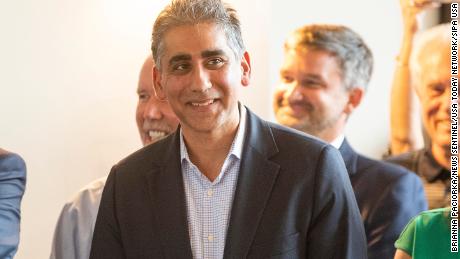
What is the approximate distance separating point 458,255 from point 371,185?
1.73 feet

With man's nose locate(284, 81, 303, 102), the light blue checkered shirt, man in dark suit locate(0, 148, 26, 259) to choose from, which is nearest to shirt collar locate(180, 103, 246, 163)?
the light blue checkered shirt

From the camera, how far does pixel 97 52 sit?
3004mm

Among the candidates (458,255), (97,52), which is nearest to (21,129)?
(97,52)

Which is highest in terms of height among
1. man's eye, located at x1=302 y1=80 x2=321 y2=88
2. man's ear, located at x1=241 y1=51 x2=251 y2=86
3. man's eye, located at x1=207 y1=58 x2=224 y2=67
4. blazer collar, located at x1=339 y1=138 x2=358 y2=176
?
man's eye, located at x1=207 y1=58 x2=224 y2=67

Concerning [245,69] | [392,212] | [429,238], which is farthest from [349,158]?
[429,238]

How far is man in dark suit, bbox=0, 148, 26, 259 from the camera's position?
2.01 m

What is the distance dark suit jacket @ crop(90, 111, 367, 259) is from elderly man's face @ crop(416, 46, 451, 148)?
1.56ft

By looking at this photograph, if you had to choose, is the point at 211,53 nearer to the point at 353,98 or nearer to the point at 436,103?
the point at 436,103

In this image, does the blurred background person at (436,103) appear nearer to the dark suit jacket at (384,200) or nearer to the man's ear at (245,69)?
the dark suit jacket at (384,200)

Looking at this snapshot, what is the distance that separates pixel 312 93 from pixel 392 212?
55 centimetres

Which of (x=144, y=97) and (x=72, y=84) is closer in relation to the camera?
(x=144, y=97)

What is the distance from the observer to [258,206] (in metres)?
1.71

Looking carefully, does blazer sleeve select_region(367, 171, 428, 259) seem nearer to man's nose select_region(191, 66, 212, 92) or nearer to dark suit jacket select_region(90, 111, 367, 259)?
dark suit jacket select_region(90, 111, 367, 259)

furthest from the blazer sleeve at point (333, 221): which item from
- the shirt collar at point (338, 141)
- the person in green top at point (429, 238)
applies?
the shirt collar at point (338, 141)
